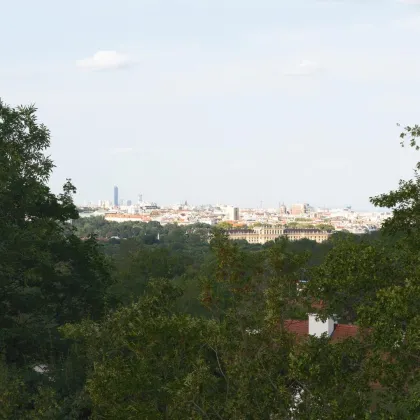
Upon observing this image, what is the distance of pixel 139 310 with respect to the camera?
1447 cm

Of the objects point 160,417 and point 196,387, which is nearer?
point 196,387

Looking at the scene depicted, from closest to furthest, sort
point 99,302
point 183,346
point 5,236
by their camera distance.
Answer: point 183,346, point 5,236, point 99,302

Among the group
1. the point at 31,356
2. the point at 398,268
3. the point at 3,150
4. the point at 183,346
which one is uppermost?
the point at 3,150

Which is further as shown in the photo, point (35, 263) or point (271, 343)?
point (35, 263)

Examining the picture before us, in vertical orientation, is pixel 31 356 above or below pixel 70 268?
below

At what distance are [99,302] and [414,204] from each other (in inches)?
524

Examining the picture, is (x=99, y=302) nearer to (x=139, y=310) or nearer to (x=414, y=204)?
(x=139, y=310)

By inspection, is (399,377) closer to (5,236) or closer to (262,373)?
(262,373)

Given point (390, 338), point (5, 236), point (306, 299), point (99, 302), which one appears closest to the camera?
point (390, 338)

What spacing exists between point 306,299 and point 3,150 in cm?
1251

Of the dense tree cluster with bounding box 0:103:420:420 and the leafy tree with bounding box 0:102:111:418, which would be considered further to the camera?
the leafy tree with bounding box 0:102:111:418

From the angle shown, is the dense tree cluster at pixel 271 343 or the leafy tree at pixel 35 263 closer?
the dense tree cluster at pixel 271 343

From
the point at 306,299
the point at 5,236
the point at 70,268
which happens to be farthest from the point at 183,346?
the point at 70,268

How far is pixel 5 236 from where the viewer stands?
22.5 metres
